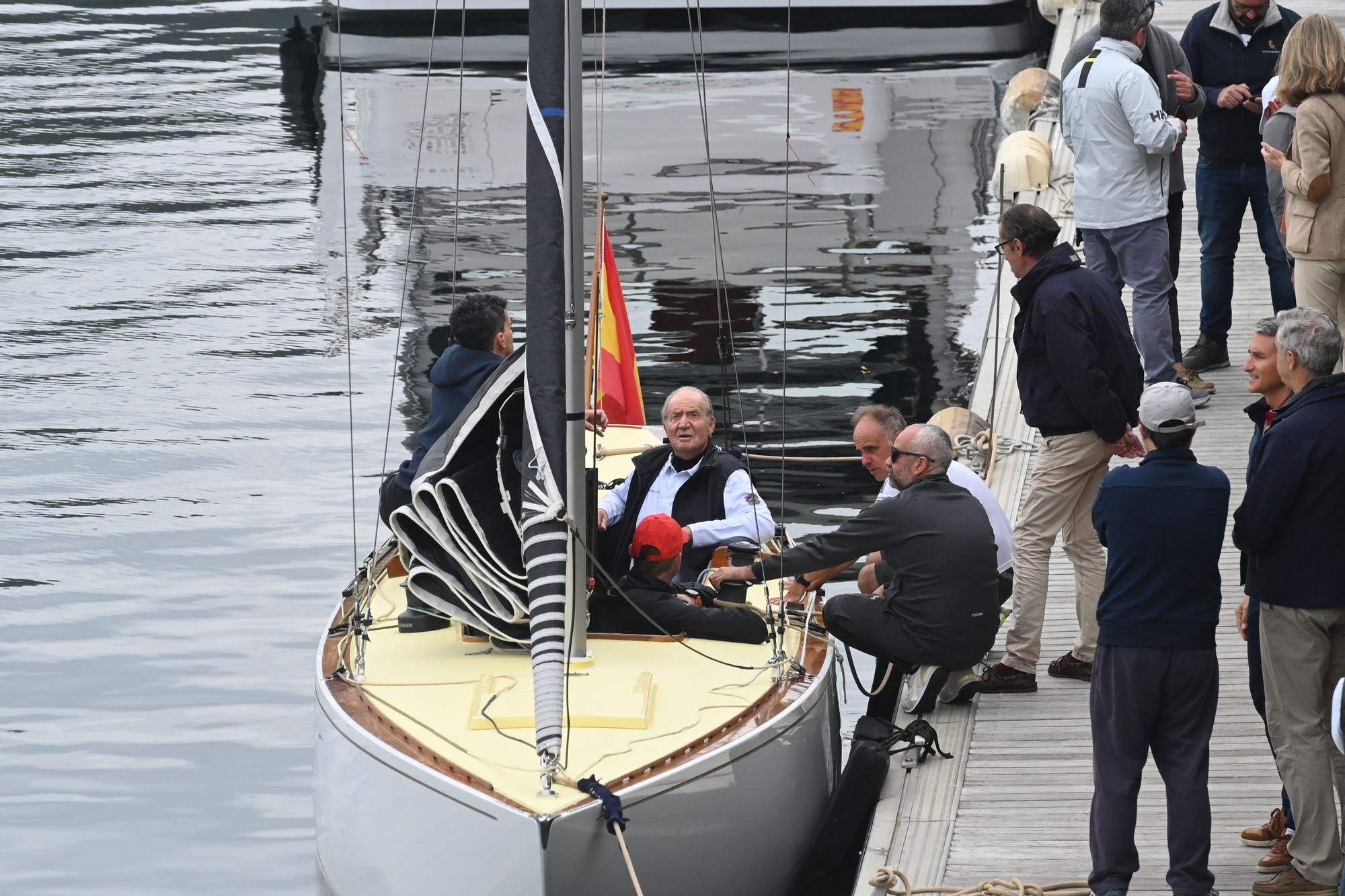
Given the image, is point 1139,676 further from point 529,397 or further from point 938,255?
point 938,255

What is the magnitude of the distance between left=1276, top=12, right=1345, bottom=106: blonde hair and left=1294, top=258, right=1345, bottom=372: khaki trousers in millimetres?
732

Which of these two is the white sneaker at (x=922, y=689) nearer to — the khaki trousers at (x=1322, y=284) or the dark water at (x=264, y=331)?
the khaki trousers at (x=1322, y=284)

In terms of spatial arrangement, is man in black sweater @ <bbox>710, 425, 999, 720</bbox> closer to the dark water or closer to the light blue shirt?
the light blue shirt

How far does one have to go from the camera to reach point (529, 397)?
19.3 feet

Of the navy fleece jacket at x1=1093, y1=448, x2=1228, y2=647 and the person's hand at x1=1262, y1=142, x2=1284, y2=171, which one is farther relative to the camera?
the person's hand at x1=1262, y1=142, x2=1284, y2=171

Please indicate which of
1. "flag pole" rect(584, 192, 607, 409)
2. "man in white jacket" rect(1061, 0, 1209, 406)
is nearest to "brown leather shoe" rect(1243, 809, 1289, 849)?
"flag pole" rect(584, 192, 607, 409)

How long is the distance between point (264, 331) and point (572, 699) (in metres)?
12.0

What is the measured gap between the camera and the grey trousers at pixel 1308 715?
5137mm

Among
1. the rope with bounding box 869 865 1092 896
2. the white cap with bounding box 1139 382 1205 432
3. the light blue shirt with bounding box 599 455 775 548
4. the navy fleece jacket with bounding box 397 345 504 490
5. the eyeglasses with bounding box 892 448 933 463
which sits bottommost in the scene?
the rope with bounding box 869 865 1092 896

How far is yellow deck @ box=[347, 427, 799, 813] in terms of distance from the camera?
582 centimetres

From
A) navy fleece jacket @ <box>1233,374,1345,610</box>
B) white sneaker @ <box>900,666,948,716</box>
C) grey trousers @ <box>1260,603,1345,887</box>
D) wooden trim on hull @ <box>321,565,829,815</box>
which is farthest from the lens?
white sneaker @ <box>900,666,948,716</box>

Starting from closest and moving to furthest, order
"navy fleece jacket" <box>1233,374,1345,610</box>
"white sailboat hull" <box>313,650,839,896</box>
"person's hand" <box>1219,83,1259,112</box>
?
"navy fleece jacket" <box>1233,374,1345,610</box>, "white sailboat hull" <box>313,650,839,896</box>, "person's hand" <box>1219,83,1259,112</box>

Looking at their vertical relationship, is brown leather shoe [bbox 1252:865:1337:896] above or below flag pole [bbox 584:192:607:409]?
below

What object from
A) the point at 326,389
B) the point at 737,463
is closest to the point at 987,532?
the point at 737,463
